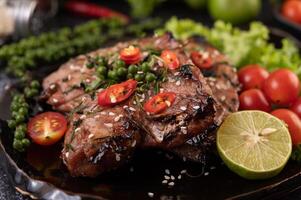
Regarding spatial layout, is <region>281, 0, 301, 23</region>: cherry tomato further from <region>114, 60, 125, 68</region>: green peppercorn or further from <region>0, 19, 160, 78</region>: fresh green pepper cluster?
<region>114, 60, 125, 68</region>: green peppercorn

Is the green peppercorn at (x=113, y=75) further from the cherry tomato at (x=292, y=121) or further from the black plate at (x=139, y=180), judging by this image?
the cherry tomato at (x=292, y=121)

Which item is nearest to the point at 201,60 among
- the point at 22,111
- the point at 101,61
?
the point at 101,61

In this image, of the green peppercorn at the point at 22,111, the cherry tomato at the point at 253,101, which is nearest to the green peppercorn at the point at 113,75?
the green peppercorn at the point at 22,111

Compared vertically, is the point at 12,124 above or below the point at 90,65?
below

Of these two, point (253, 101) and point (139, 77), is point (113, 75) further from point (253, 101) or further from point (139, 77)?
point (253, 101)

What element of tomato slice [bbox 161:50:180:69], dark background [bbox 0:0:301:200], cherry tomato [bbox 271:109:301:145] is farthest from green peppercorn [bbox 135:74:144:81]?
dark background [bbox 0:0:301:200]

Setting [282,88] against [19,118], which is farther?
[282,88]

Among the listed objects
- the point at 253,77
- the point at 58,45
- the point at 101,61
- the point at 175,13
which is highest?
the point at 101,61
